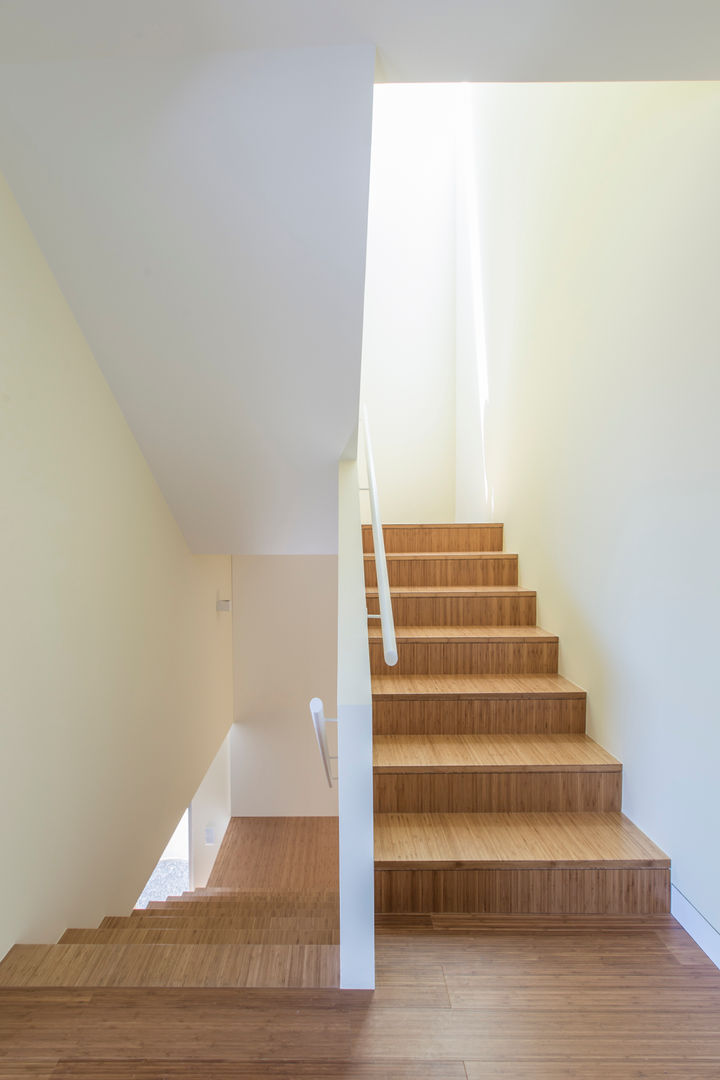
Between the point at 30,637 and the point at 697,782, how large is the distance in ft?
6.19

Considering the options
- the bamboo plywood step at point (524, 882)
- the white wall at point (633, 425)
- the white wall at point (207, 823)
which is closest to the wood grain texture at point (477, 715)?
the white wall at point (633, 425)

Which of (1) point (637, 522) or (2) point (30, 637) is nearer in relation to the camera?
(2) point (30, 637)

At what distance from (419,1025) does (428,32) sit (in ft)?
6.83

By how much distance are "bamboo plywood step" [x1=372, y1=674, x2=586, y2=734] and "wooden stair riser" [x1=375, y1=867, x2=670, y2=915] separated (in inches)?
26.2

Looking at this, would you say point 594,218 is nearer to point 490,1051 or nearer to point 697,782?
point 697,782

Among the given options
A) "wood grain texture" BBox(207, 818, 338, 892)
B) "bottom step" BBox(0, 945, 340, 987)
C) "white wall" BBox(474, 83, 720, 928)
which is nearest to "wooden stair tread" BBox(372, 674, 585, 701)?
"white wall" BBox(474, 83, 720, 928)

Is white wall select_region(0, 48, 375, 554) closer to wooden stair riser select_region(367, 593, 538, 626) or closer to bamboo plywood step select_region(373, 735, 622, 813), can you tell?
wooden stair riser select_region(367, 593, 538, 626)

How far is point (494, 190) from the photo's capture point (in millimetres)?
4172

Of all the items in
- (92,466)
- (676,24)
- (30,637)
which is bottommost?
(30,637)

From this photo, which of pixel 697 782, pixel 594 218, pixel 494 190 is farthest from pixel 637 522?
pixel 494 190

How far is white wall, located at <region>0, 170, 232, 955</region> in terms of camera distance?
186 centimetres

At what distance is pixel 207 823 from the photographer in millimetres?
5258

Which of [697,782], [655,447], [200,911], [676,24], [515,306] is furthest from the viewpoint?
[515,306]

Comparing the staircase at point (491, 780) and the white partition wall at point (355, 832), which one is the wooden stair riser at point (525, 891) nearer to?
the staircase at point (491, 780)
